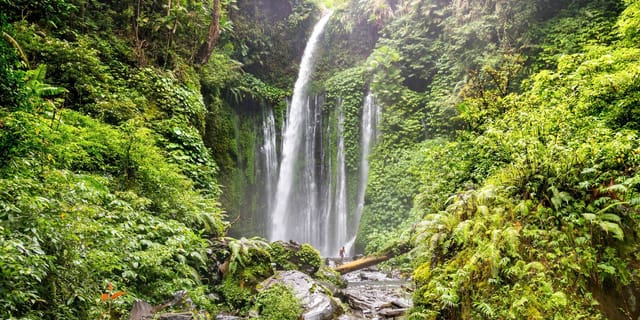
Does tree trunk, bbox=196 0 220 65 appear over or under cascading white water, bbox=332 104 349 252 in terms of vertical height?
over

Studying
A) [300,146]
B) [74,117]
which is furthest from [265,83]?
[74,117]

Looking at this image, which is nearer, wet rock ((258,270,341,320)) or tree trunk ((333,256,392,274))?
wet rock ((258,270,341,320))

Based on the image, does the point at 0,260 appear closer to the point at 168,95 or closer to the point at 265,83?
the point at 168,95

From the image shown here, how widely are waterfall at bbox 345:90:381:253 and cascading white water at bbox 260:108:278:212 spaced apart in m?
4.84

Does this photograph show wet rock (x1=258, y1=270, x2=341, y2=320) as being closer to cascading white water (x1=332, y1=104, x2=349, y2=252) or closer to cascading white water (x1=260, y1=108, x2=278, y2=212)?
cascading white water (x1=332, y1=104, x2=349, y2=252)

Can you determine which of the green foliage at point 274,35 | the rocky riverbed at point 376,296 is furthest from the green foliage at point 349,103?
the rocky riverbed at point 376,296

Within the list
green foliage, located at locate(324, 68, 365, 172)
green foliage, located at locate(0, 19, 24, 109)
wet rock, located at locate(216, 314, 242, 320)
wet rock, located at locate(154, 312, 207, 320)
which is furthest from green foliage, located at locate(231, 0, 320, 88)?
wet rock, located at locate(154, 312, 207, 320)

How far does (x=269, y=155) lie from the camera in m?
19.1


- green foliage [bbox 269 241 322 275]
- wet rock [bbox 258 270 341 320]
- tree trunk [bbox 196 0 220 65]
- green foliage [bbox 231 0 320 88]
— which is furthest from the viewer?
green foliage [bbox 231 0 320 88]

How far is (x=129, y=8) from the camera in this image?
10.1 m

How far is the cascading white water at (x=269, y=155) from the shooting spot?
61.6ft

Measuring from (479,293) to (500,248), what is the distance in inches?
21.9

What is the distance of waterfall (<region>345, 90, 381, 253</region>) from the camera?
17.1m

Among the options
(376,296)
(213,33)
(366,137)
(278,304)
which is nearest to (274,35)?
(366,137)
